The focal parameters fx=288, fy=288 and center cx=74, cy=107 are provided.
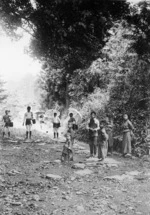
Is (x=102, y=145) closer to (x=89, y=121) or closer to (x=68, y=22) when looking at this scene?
(x=89, y=121)

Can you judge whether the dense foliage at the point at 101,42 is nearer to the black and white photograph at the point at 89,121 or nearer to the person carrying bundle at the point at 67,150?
the black and white photograph at the point at 89,121

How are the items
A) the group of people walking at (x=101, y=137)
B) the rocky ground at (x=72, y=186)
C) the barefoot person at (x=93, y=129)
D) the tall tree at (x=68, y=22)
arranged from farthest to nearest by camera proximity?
the tall tree at (x=68, y=22) → the barefoot person at (x=93, y=129) → the group of people walking at (x=101, y=137) → the rocky ground at (x=72, y=186)

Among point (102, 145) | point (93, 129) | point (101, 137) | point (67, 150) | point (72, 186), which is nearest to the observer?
point (72, 186)

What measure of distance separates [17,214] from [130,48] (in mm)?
13148

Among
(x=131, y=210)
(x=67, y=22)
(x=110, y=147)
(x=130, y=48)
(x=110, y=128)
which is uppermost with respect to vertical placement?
(x=67, y=22)

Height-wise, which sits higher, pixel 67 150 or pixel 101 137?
pixel 101 137

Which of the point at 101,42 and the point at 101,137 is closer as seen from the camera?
the point at 101,137

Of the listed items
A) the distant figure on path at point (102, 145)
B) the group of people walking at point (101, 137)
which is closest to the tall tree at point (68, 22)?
the group of people walking at point (101, 137)

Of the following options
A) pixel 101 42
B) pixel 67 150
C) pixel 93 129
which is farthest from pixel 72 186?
pixel 101 42

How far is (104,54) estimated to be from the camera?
18641 mm

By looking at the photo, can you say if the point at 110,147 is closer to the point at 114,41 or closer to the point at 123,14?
the point at 114,41

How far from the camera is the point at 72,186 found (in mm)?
8461

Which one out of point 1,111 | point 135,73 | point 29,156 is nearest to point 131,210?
point 29,156

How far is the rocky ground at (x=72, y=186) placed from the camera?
6.71 metres
